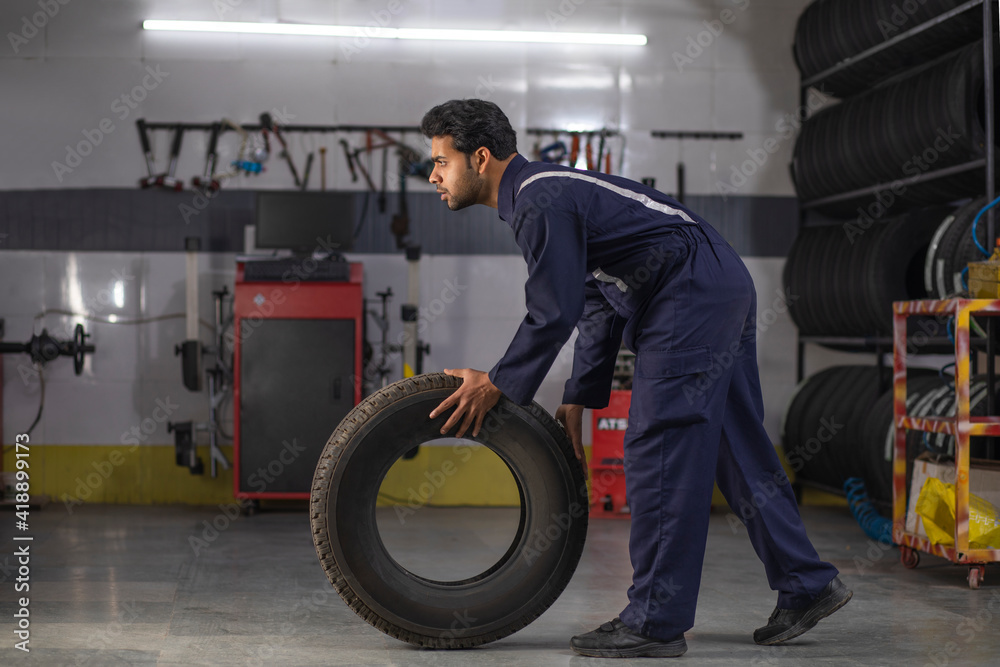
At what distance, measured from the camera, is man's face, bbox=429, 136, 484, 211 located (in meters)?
2.36

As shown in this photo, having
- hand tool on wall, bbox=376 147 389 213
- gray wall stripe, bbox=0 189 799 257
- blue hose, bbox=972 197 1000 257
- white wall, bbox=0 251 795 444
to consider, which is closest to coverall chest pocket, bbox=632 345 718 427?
blue hose, bbox=972 197 1000 257

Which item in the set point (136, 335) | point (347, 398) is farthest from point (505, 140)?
point (136, 335)

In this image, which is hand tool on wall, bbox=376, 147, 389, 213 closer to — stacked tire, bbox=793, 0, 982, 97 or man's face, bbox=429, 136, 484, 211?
stacked tire, bbox=793, 0, 982, 97

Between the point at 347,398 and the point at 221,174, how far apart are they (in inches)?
61.5

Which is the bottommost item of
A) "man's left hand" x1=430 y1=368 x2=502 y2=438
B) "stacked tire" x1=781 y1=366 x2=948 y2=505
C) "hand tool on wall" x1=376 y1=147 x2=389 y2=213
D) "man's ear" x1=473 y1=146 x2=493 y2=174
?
"stacked tire" x1=781 y1=366 x2=948 y2=505

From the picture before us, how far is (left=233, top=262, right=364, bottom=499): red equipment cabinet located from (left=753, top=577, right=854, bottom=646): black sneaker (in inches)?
114

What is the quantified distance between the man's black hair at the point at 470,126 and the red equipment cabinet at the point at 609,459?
2.88 meters

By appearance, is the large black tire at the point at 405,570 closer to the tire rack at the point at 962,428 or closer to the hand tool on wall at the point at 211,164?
the tire rack at the point at 962,428

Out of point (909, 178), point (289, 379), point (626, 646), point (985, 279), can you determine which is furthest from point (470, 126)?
point (909, 178)

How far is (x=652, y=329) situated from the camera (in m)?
2.35

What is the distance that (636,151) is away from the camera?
5691 millimetres

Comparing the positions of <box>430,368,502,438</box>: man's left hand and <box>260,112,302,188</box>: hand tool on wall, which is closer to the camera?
<box>430,368,502,438</box>: man's left hand

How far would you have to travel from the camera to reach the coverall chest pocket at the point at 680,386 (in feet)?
7.50

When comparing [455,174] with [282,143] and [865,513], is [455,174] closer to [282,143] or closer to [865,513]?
[865,513]
